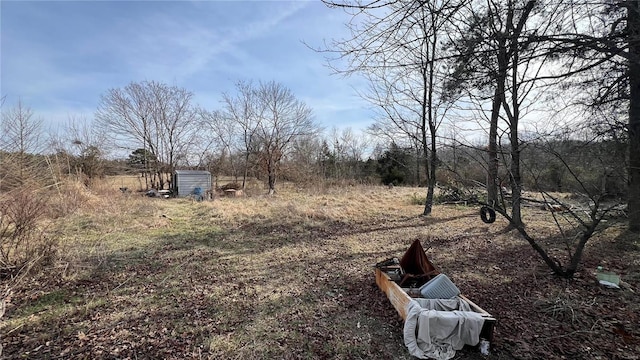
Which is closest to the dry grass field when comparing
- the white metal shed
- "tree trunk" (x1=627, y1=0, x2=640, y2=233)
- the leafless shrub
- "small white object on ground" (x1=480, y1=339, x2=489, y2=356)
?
"small white object on ground" (x1=480, y1=339, x2=489, y2=356)

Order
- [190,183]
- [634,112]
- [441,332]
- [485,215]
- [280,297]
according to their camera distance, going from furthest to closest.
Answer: [190,183] < [634,112] < [485,215] < [280,297] < [441,332]

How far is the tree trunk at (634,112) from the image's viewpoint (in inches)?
100

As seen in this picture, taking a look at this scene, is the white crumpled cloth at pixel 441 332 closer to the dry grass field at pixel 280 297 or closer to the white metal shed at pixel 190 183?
the dry grass field at pixel 280 297

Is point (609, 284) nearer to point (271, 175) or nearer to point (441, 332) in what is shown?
point (441, 332)

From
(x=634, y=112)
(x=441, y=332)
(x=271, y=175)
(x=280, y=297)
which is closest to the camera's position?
(x=441, y=332)

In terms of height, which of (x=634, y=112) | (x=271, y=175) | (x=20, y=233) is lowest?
(x=20, y=233)

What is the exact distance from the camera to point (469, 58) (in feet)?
9.21

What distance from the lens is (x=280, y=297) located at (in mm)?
3695

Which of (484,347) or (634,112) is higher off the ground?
(634,112)

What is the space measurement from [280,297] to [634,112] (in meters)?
6.57

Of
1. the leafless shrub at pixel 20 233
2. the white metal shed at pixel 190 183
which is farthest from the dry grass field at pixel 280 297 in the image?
the white metal shed at pixel 190 183

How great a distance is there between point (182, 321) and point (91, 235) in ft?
15.9

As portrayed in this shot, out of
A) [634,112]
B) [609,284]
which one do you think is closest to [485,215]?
[609,284]

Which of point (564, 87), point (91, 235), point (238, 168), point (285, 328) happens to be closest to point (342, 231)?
point (285, 328)
